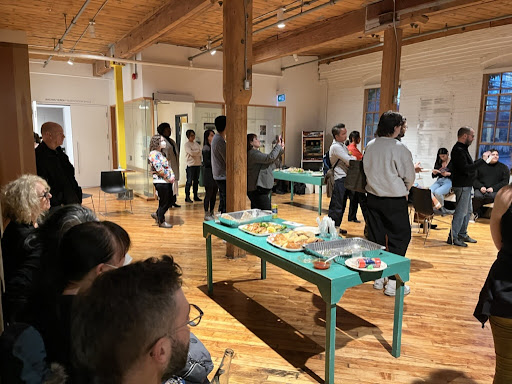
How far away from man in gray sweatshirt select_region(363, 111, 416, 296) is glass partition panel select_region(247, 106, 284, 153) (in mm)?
7772

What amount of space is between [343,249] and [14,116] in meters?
5.81

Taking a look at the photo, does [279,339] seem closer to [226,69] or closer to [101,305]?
[101,305]

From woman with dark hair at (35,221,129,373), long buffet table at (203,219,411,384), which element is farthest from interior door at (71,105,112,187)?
woman with dark hair at (35,221,129,373)

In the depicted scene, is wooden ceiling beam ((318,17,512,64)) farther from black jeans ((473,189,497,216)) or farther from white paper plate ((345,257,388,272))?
white paper plate ((345,257,388,272))

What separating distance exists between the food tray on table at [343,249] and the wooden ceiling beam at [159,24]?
13.7ft

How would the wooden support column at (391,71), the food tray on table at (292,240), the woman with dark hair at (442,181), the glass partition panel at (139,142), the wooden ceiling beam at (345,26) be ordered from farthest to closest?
the glass partition panel at (139,142) < the woman with dark hair at (442,181) < the wooden support column at (391,71) < the wooden ceiling beam at (345,26) < the food tray on table at (292,240)

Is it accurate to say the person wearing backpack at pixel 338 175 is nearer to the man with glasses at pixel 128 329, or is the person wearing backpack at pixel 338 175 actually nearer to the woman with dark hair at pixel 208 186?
the woman with dark hair at pixel 208 186

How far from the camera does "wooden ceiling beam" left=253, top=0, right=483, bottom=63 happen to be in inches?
220

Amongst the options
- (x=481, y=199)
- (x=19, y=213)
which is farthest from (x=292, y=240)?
(x=481, y=199)

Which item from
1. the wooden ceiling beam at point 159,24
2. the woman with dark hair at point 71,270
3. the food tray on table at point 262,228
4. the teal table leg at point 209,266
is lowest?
the teal table leg at point 209,266

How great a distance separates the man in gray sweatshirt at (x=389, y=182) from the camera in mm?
3629

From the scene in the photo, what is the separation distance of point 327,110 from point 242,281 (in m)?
8.55

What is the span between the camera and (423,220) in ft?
20.9

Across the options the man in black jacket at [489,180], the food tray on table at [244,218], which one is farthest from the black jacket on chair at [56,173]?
the man in black jacket at [489,180]
